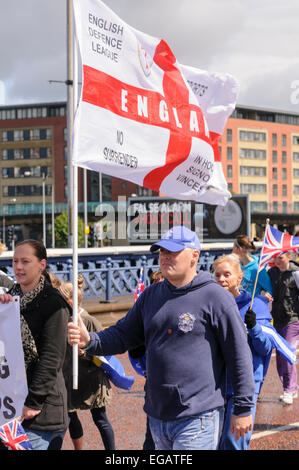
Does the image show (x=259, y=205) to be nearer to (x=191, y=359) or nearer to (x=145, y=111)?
(x=145, y=111)

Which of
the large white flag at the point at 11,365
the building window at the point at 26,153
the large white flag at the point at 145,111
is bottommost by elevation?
the large white flag at the point at 11,365

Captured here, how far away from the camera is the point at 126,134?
4.45m

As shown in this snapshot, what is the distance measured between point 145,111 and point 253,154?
114 metres

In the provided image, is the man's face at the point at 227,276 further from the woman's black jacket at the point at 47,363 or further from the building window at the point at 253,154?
the building window at the point at 253,154

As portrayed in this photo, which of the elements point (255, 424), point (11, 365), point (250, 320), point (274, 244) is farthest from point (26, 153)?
point (11, 365)

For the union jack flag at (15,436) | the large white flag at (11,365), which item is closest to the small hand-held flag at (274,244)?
the large white flag at (11,365)

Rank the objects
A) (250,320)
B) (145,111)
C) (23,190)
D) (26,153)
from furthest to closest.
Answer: (26,153) → (23,190) → (145,111) → (250,320)

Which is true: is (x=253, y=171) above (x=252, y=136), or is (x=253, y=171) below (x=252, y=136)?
below

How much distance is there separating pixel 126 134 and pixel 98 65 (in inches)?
19.5

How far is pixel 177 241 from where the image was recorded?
3492mm

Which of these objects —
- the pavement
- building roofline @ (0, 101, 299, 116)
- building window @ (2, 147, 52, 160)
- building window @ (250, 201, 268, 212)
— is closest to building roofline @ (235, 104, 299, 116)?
building roofline @ (0, 101, 299, 116)

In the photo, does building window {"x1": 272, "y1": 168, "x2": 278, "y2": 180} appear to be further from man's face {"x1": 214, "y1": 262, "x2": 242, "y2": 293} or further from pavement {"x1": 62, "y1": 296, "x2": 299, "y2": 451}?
man's face {"x1": 214, "y1": 262, "x2": 242, "y2": 293}

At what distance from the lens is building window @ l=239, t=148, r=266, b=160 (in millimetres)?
115062

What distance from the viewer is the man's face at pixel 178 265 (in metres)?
3.41
